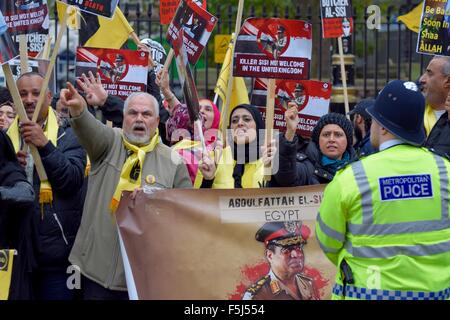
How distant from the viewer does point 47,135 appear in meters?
7.38

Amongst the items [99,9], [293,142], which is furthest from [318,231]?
[99,9]

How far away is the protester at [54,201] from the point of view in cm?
700

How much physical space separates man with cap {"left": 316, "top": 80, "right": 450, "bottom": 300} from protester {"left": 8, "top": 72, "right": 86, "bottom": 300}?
2172 millimetres

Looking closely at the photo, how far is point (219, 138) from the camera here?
788 cm

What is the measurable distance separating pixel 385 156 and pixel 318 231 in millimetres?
500

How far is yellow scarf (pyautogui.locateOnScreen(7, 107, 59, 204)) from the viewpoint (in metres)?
7.09

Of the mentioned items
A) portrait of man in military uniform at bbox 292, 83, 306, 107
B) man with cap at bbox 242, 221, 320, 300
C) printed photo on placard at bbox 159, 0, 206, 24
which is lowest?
man with cap at bbox 242, 221, 320, 300

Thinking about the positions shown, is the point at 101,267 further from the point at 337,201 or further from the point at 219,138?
the point at 337,201

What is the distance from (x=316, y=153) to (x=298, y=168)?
1.70ft

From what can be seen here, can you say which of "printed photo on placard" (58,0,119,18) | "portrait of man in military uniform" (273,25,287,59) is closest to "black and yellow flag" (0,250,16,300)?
"printed photo on placard" (58,0,119,18)

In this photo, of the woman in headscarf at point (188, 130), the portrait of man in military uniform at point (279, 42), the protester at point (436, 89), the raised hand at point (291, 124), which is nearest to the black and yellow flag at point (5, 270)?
the woman in headscarf at point (188, 130)

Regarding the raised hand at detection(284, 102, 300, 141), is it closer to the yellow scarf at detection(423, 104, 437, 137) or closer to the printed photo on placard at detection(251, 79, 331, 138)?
the yellow scarf at detection(423, 104, 437, 137)

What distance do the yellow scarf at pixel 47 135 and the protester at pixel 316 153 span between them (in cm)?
145

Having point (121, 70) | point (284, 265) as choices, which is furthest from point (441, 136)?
point (121, 70)
